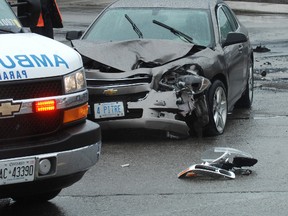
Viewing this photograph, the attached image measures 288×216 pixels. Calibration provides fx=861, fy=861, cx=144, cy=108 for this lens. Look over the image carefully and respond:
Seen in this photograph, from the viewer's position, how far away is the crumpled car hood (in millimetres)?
9672

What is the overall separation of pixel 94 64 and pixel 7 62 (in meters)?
3.89

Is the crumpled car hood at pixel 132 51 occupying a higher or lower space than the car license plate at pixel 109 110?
higher

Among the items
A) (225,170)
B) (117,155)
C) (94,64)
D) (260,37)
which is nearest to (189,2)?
(94,64)

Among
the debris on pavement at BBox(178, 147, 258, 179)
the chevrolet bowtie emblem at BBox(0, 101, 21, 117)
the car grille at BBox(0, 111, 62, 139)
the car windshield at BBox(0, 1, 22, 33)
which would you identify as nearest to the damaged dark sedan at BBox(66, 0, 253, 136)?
the debris on pavement at BBox(178, 147, 258, 179)

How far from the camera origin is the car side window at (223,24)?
1093 cm

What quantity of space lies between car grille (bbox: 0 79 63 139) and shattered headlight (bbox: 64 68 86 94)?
0.24ft

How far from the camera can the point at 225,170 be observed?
7914mm

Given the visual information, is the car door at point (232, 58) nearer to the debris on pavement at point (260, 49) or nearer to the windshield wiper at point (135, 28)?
the windshield wiper at point (135, 28)

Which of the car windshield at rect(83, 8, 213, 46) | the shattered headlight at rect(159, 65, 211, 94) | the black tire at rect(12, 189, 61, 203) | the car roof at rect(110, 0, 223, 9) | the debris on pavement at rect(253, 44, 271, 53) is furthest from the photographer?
the debris on pavement at rect(253, 44, 271, 53)

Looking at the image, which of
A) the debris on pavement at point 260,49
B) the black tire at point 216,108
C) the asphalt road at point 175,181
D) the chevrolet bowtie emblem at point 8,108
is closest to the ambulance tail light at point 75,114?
the chevrolet bowtie emblem at point 8,108

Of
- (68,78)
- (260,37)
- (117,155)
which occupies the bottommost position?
(260,37)

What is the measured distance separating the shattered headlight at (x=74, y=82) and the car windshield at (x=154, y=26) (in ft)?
13.6

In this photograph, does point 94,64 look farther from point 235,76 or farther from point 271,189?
point 271,189

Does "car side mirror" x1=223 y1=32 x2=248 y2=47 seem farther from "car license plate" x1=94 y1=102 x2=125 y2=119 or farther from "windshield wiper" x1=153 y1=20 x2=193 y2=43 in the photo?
"car license plate" x1=94 y1=102 x2=125 y2=119
